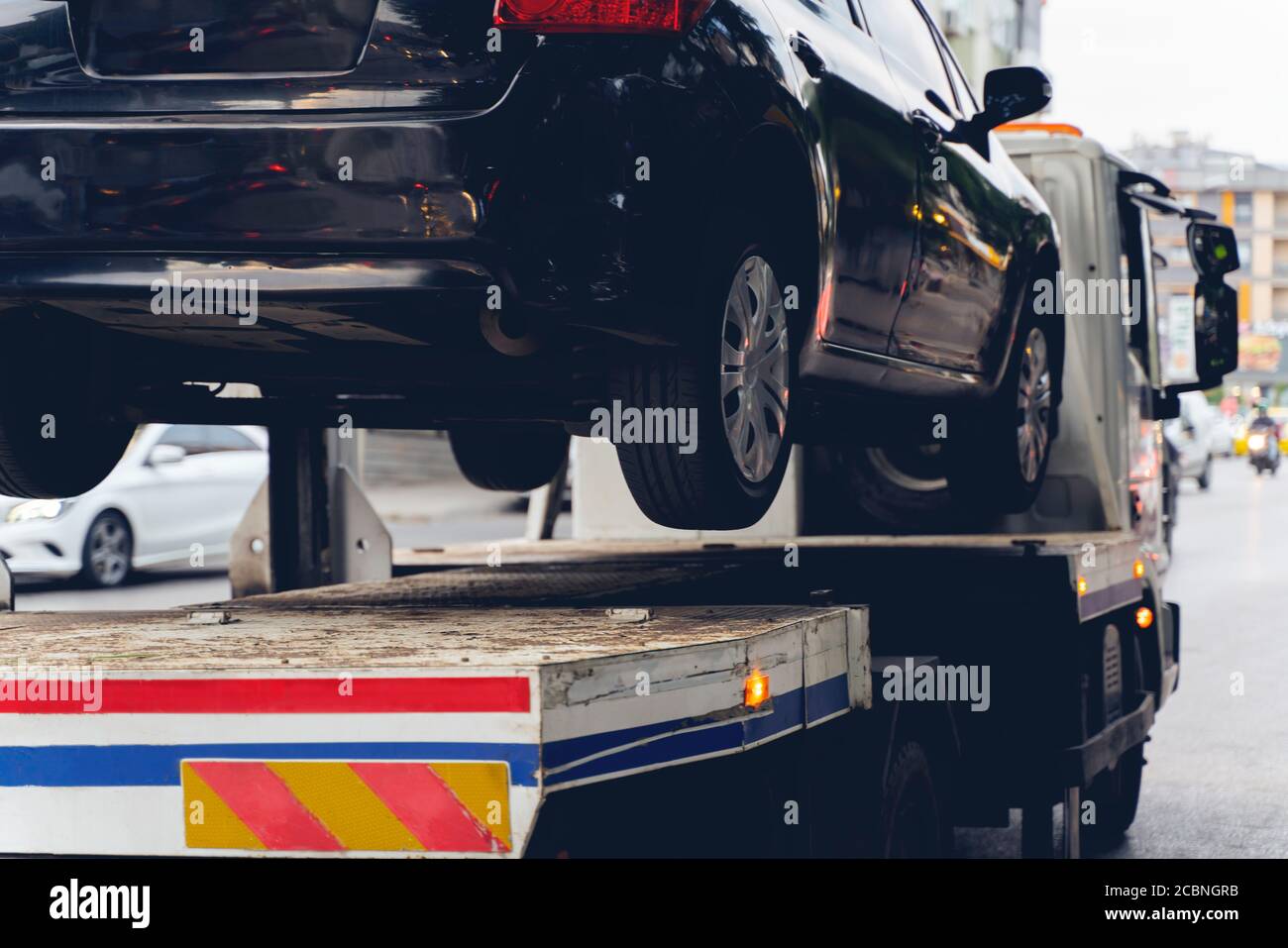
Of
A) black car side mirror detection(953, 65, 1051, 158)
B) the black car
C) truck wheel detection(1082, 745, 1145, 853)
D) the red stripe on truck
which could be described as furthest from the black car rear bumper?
truck wheel detection(1082, 745, 1145, 853)

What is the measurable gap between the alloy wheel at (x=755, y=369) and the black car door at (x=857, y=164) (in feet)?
0.84

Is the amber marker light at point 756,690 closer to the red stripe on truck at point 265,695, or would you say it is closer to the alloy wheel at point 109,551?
the red stripe on truck at point 265,695

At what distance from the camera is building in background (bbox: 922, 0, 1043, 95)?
37.2 metres

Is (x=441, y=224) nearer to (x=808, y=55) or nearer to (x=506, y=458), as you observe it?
(x=808, y=55)

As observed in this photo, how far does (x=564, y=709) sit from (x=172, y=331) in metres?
1.67

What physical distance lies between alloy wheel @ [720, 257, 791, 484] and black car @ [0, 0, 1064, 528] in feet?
0.03

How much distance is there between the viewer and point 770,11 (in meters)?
4.53

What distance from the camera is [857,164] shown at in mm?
5012

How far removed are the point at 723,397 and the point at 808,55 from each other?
3.04 ft

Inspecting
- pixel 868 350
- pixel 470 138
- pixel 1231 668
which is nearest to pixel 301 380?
pixel 470 138

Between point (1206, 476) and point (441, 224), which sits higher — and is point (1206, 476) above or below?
below

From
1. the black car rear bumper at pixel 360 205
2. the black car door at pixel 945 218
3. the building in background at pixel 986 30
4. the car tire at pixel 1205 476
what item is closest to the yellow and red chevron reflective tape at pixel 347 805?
the black car rear bumper at pixel 360 205

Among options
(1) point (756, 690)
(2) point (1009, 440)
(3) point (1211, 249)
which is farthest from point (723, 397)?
(3) point (1211, 249)
